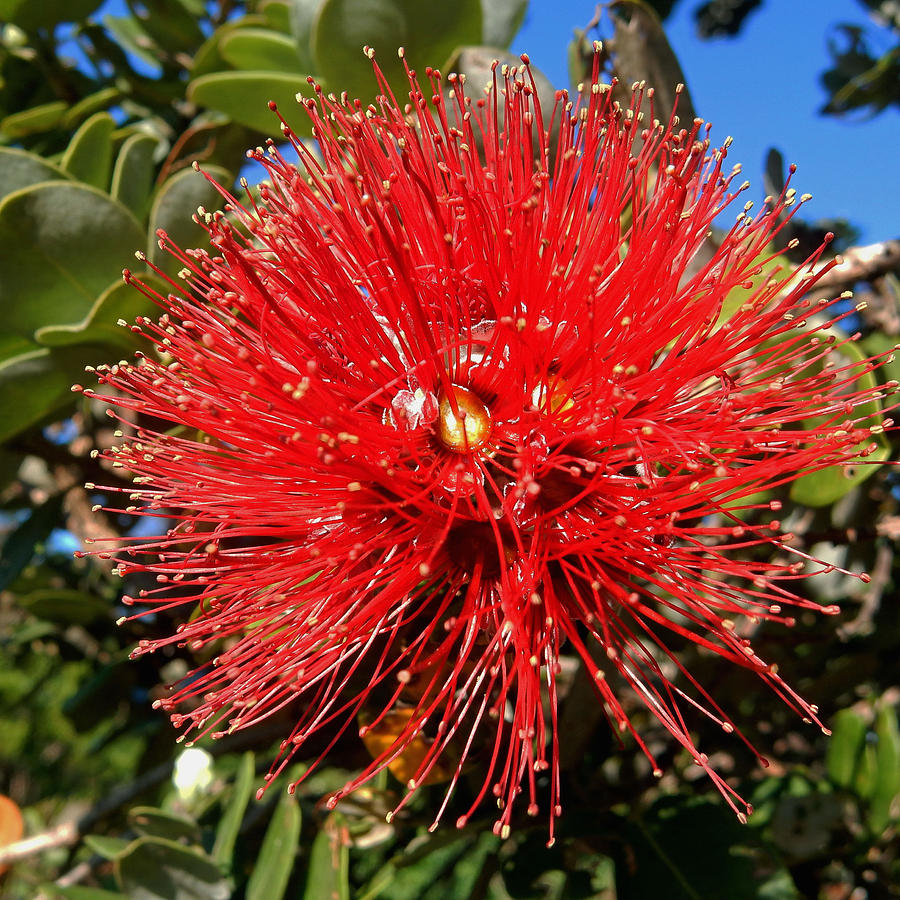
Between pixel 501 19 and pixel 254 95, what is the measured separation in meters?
0.52

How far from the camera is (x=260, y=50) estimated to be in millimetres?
1642

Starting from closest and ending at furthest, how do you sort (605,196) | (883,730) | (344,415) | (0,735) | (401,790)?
1. (344,415)
2. (605,196)
3. (401,790)
4. (883,730)
5. (0,735)

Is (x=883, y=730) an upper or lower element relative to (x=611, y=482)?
lower

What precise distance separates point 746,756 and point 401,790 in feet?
3.25

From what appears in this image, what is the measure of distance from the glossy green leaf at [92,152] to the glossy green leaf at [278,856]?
123 cm

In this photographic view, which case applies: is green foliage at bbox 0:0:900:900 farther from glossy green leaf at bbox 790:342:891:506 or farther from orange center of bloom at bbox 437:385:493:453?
orange center of bloom at bbox 437:385:493:453

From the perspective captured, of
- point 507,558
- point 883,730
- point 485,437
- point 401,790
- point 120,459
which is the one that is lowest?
point 883,730

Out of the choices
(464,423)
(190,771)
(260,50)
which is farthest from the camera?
(190,771)

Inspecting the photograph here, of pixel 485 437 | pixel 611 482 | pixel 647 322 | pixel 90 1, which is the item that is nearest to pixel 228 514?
pixel 485 437

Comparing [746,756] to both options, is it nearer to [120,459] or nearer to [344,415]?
[344,415]

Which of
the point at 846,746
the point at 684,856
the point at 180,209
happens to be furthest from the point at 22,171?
the point at 846,746

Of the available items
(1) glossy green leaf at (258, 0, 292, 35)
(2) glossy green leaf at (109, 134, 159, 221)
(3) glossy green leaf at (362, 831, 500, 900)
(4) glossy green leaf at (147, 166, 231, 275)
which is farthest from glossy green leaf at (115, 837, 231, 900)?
(1) glossy green leaf at (258, 0, 292, 35)

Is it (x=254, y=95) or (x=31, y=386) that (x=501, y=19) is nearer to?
(x=254, y=95)

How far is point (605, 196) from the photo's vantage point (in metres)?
1.14
